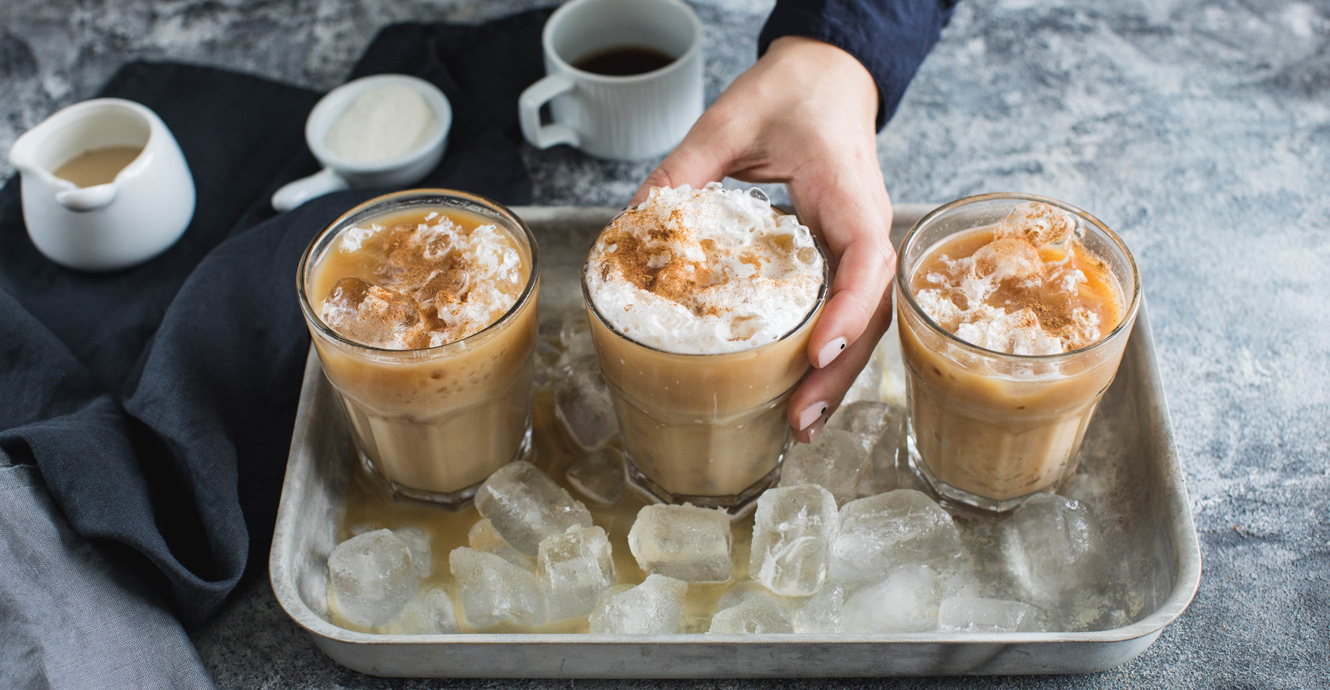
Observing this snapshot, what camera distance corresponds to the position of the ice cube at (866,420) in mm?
1673

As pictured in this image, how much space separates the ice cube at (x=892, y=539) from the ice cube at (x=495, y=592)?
1.49 ft

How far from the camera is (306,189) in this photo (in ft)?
7.24

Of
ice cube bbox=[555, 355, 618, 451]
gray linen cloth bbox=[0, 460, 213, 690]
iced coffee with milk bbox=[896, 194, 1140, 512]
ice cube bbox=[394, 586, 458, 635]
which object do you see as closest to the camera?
gray linen cloth bbox=[0, 460, 213, 690]

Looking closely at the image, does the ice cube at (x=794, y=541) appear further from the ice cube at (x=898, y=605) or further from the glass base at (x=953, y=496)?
the glass base at (x=953, y=496)

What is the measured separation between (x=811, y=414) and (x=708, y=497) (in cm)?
25

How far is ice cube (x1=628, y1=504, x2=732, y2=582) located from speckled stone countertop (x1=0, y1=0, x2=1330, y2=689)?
165 mm

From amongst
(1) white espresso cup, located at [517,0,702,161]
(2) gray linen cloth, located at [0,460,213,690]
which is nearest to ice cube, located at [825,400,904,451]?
(1) white espresso cup, located at [517,0,702,161]

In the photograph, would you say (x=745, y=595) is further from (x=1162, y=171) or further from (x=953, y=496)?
(x=1162, y=171)

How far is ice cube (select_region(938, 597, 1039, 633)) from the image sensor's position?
1.40 metres

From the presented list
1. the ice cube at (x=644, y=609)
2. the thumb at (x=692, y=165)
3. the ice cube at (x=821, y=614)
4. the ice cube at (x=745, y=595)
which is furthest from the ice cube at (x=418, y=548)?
the thumb at (x=692, y=165)

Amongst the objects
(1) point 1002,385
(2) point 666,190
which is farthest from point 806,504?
(2) point 666,190

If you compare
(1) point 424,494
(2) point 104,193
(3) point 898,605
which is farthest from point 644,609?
(2) point 104,193

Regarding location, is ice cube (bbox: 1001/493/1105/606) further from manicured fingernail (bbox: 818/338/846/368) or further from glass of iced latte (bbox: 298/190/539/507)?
glass of iced latte (bbox: 298/190/539/507)

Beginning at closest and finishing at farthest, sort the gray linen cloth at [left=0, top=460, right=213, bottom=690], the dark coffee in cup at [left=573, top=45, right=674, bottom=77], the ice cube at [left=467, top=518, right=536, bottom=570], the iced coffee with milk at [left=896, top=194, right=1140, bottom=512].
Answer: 1. the gray linen cloth at [left=0, top=460, right=213, bottom=690]
2. the iced coffee with milk at [left=896, top=194, right=1140, bottom=512]
3. the ice cube at [left=467, top=518, right=536, bottom=570]
4. the dark coffee in cup at [left=573, top=45, right=674, bottom=77]
